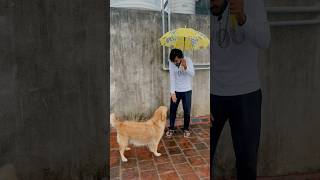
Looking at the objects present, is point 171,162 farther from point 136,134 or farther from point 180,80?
point 180,80

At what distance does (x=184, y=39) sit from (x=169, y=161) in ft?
9.03

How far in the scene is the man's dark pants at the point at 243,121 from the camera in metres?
2.79

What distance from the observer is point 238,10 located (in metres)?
2.73

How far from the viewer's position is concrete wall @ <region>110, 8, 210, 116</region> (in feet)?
21.5
